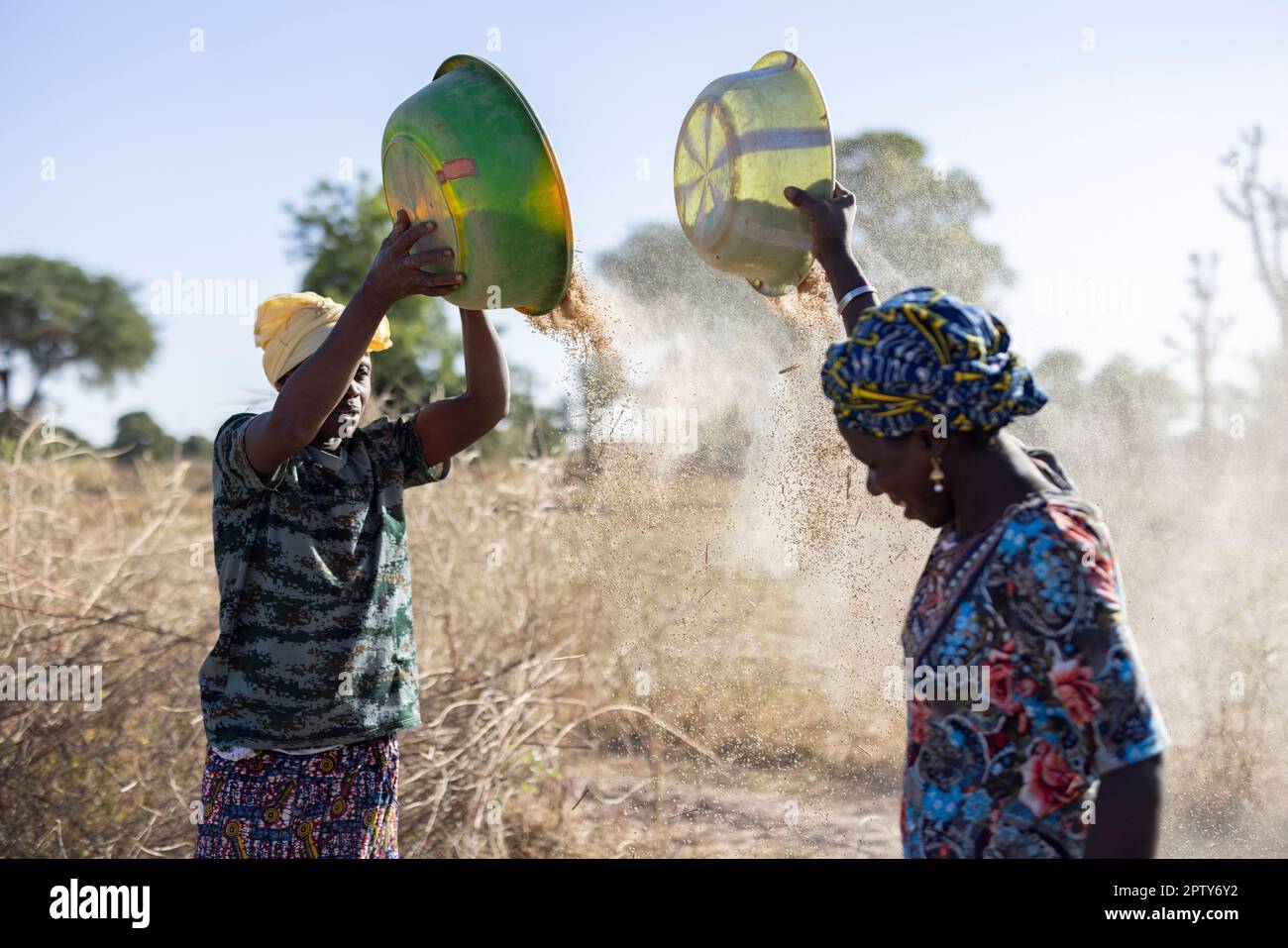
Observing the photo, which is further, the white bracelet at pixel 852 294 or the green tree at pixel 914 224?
the green tree at pixel 914 224

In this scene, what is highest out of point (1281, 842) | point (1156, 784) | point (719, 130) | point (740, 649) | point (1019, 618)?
point (719, 130)

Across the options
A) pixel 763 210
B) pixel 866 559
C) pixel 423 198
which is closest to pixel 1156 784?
pixel 763 210

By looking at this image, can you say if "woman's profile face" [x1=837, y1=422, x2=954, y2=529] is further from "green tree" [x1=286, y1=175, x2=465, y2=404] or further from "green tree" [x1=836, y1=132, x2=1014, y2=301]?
"green tree" [x1=286, y1=175, x2=465, y2=404]

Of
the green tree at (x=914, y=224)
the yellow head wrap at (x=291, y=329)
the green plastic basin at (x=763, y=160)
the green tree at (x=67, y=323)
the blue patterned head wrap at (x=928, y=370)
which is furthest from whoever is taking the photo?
the green tree at (x=67, y=323)

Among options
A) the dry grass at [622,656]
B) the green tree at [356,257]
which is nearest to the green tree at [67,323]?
the green tree at [356,257]

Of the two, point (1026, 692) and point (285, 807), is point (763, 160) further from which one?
point (285, 807)

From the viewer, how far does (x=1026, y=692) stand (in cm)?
163

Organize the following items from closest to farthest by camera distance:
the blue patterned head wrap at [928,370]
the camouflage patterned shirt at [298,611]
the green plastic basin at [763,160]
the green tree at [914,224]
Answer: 1. the blue patterned head wrap at [928,370]
2. the camouflage patterned shirt at [298,611]
3. the green plastic basin at [763,160]
4. the green tree at [914,224]

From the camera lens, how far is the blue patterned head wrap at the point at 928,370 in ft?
5.50

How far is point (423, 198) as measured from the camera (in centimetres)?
258

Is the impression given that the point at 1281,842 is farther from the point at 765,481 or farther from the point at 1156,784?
the point at 1156,784

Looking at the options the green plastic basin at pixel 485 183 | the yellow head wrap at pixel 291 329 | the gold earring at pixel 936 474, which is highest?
the green plastic basin at pixel 485 183

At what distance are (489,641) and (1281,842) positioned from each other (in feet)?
11.2

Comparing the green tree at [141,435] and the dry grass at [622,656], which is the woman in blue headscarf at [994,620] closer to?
the dry grass at [622,656]
